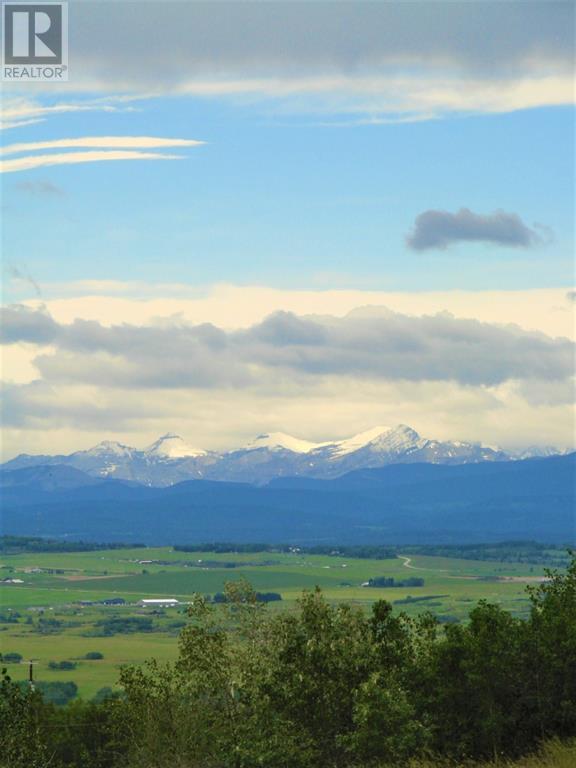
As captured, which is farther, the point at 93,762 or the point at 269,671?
the point at 93,762

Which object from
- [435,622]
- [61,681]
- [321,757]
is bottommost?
[61,681]

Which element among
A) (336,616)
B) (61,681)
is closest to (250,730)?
(336,616)

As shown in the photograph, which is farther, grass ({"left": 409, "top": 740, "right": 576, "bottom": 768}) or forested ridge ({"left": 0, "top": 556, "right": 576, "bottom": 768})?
forested ridge ({"left": 0, "top": 556, "right": 576, "bottom": 768})

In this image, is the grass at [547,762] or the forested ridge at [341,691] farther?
the forested ridge at [341,691]

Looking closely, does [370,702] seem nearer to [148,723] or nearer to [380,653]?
[380,653]

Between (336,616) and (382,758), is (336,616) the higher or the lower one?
the higher one

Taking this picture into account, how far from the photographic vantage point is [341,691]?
5194 centimetres

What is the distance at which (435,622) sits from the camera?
206 feet

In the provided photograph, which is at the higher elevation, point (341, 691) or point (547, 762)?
point (341, 691)

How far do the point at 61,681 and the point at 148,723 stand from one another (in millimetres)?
133031

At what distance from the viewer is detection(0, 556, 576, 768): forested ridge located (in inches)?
1971

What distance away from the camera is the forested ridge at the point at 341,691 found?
164 ft

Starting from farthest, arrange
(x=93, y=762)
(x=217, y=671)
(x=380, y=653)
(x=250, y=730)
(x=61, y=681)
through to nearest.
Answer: (x=61, y=681) < (x=93, y=762) < (x=217, y=671) < (x=380, y=653) < (x=250, y=730)

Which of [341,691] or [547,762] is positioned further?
[341,691]
